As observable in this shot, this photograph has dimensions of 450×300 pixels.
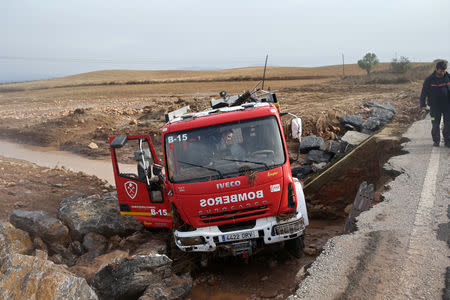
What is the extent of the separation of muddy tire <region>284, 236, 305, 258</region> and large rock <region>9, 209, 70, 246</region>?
166 inches

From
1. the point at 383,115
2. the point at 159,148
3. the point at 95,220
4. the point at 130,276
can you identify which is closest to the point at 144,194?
the point at 95,220

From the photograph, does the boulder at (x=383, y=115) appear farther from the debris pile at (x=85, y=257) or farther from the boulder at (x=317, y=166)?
the debris pile at (x=85, y=257)

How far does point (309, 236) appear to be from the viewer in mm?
7578

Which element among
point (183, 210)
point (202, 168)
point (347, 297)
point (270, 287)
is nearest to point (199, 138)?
point (202, 168)

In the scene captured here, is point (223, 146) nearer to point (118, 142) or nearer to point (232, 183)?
point (232, 183)

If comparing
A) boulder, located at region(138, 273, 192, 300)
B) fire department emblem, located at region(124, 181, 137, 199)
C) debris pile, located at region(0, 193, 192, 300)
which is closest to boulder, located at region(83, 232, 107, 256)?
debris pile, located at region(0, 193, 192, 300)

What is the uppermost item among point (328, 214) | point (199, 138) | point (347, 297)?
point (199, 138)

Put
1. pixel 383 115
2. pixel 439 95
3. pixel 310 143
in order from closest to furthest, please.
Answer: pixel 439 95 → pixel 310 143 → pixel 383 115

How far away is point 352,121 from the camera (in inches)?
571

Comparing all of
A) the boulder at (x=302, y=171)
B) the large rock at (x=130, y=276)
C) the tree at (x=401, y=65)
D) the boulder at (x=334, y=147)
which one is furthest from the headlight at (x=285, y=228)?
the tree at (x=401, y=65)

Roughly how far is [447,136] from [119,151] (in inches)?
474

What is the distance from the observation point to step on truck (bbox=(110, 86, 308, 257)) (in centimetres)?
537

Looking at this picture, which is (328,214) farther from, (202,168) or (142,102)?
(142,102)

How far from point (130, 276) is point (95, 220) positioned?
2674 mm
